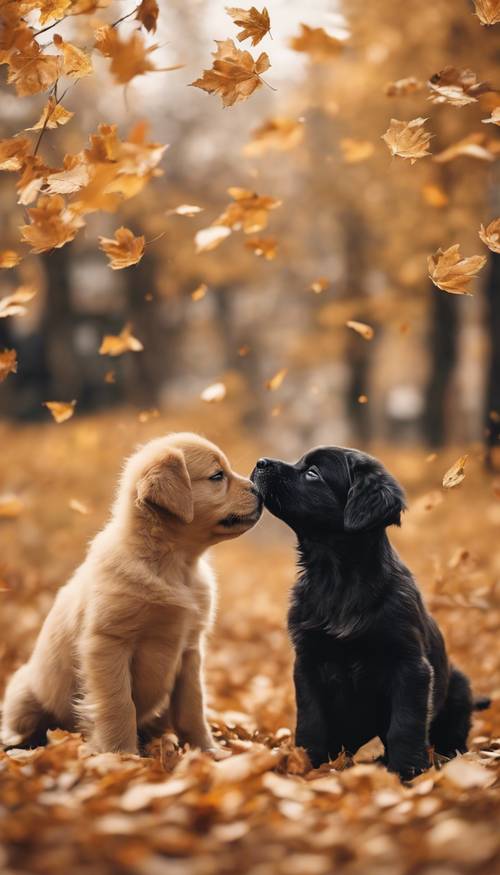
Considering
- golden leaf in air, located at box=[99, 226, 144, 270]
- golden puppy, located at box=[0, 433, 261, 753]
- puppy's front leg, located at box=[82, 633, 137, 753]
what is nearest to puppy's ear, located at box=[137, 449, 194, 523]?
golden puppy, located at box=[0, 433, 261, 753]

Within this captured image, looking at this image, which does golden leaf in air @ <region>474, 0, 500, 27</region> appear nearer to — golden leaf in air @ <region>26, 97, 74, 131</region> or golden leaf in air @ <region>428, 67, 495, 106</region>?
golden leaf in air @ <region>428, 67, 495, 106</region>

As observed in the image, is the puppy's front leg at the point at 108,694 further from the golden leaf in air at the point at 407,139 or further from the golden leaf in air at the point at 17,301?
the golden leaf in air at the point at 407,139

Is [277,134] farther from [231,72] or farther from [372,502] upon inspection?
[372,502]

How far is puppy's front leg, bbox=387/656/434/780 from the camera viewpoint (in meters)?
3.34

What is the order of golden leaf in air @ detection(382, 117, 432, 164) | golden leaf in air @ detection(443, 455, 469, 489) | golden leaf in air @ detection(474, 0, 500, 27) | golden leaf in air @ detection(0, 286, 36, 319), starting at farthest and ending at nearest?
golden leaf in air @ detection(443, 455, 469, 489), golden leaf in air @ detection(0, 286, 36, 319), golden leaf in air @ detection(382, 117, 432, 164), golden leaf in air @ detection(474, 0, 500, 27)

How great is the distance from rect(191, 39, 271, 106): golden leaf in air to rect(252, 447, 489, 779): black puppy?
5.00 feet

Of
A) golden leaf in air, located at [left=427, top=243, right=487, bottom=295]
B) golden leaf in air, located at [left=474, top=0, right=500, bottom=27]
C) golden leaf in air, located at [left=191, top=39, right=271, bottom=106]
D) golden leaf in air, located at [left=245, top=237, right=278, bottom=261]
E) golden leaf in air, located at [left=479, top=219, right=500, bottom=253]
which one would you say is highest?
golden leaf in air, located at [left=191, top=39, right=271, bottom=106]

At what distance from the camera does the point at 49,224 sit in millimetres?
3391

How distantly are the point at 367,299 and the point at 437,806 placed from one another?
13.5m

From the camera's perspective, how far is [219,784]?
2826 millimetres

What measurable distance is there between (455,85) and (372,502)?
168 cm

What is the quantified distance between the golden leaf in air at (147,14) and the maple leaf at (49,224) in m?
0.72

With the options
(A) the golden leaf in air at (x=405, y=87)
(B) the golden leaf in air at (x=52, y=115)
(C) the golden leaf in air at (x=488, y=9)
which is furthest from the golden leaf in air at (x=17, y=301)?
(C) the golden leaf in air at (x=488, y=9)

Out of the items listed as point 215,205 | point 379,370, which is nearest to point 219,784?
point 215,205
